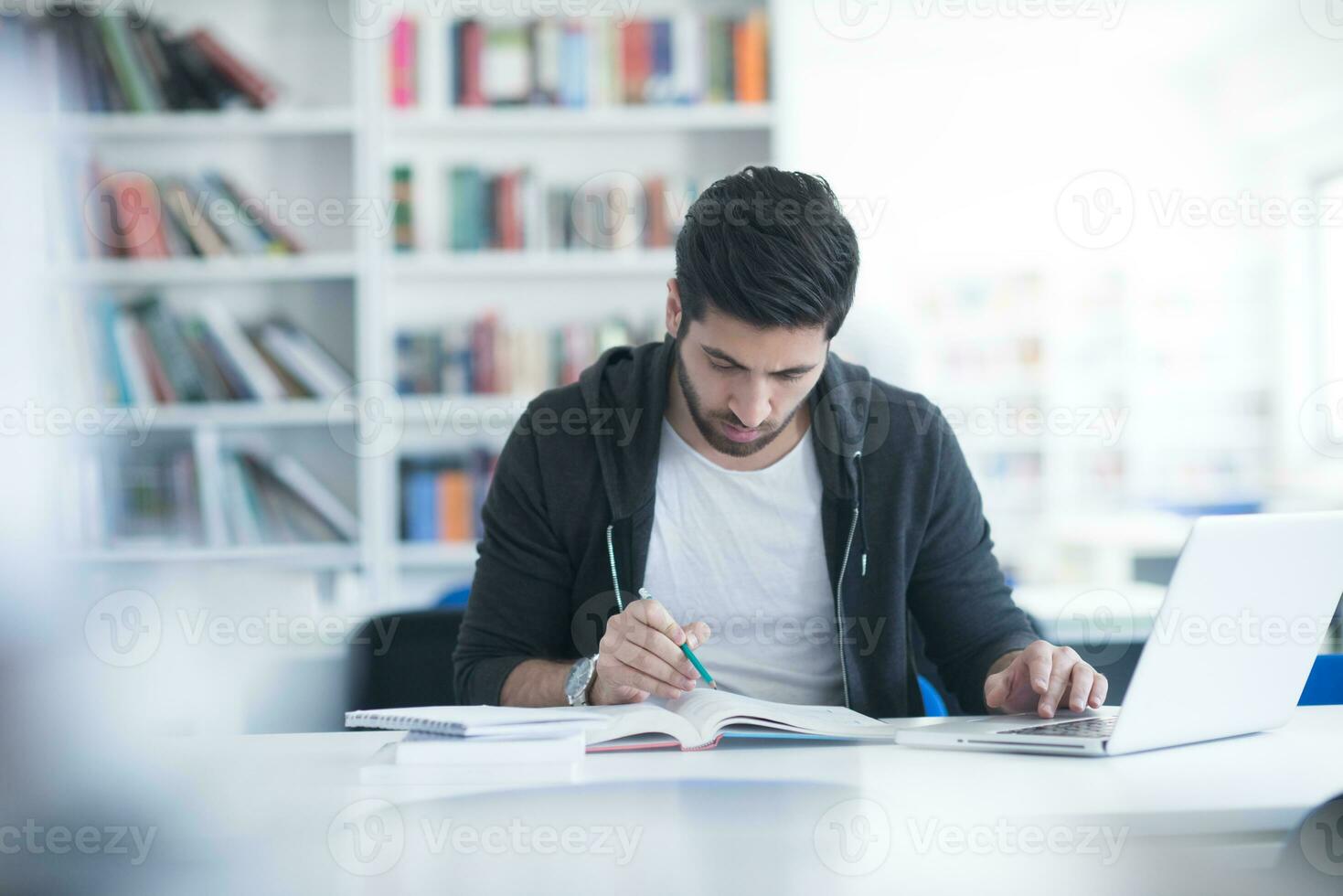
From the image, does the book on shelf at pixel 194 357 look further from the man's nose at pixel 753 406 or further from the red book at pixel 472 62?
the man's nose at pixel 753 406

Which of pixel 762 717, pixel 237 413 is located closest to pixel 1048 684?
pixel 762 717

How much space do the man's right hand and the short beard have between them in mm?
380

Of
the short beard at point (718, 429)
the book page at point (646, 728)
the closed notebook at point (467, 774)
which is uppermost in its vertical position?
the short beard at point (718, 429)

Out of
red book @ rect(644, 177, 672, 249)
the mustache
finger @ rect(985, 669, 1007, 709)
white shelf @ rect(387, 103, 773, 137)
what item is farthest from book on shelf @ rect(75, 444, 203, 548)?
finger @ rect(985, 669, 1007, 709)

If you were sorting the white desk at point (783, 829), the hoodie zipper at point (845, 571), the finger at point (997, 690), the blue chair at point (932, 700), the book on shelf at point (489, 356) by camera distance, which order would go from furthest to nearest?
the book on shelf at point (489, 356) → the blue chair at point (932, 700) → the hoodie zipper at point (845, 571) → the finger at point (997, 690) → the white desk at point (783, 829)

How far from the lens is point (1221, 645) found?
99 cm

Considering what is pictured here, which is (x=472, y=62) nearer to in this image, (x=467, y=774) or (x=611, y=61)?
(x=611, y=61)

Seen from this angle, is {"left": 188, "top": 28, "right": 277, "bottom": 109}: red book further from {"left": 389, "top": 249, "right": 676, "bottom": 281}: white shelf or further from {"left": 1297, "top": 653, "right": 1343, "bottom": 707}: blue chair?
{"left": 1297, "top": 653, "right": 1343, "bottom": 707}: blue chair

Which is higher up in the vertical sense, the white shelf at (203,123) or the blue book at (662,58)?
the blue book at (662,58)

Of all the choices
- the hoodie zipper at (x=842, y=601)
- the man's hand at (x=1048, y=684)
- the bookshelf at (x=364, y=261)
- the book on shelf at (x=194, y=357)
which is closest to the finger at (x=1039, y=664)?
the man's hand at (x=1048, y=684)

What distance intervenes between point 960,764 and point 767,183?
2.42 feet

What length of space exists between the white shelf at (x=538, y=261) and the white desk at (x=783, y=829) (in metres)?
2.29

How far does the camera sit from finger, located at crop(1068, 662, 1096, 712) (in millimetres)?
1119

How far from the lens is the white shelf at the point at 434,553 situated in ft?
10.2
